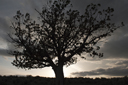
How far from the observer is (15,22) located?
19.5 m

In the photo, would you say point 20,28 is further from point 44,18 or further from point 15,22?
point 44,18

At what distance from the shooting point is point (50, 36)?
1844 centimetres

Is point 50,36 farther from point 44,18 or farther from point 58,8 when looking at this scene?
point 58,8

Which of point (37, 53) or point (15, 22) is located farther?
point (15, 22)

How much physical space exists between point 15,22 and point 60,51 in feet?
25.2

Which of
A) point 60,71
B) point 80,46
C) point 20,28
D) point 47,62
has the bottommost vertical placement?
point 60,71

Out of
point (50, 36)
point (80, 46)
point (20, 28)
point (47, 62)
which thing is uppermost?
point (20, 28)

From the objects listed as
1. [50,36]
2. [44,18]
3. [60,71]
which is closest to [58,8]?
[44,18]

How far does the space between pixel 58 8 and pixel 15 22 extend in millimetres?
6432

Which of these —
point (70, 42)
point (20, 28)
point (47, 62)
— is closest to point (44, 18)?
point (20, 28)
